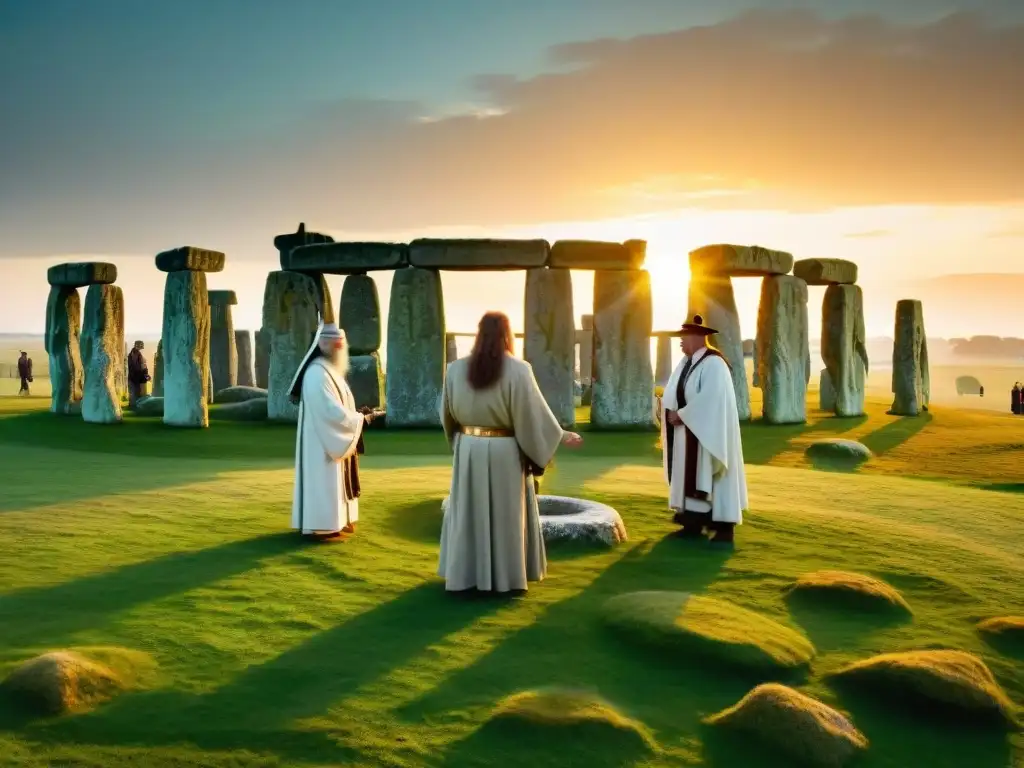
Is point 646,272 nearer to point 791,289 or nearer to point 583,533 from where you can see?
point 791,289

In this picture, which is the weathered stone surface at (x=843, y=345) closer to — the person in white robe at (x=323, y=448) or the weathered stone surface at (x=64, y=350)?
the person in white robe at (x=323, y=448)

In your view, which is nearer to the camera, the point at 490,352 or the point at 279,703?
the point at 279,703

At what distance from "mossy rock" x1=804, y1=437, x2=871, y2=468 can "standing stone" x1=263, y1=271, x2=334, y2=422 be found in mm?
10735

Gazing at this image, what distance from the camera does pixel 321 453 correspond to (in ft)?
30.6

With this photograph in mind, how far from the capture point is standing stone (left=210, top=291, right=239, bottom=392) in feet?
97.2

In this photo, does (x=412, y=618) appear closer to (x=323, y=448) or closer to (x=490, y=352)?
(x=490, y=352)

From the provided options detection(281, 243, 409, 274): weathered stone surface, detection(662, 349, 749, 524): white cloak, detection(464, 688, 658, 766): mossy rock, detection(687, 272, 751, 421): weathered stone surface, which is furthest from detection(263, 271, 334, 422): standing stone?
detection(464, 688, 658, 766): mossy rock

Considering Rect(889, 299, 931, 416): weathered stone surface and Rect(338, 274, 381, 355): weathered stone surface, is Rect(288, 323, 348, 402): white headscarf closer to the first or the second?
Rect(338, 274, 381, 355): weathered stone surface

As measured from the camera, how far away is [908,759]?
547 cm

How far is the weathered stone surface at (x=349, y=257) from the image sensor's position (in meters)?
21.3

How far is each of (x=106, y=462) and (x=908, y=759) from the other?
497 inches

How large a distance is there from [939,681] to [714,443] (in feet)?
12.1

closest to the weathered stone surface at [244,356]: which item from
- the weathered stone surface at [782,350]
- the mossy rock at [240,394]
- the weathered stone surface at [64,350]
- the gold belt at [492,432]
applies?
the mossy rock at [240,394]

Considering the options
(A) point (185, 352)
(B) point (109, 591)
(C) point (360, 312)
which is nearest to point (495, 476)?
(B) point (109, 591)
